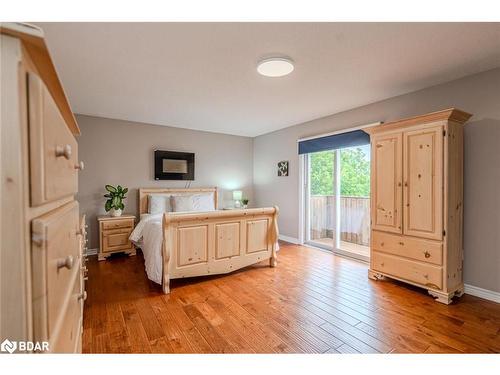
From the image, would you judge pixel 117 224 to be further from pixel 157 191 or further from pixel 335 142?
pixel 335 142

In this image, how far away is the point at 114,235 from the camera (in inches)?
154

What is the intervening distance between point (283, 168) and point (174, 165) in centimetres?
223

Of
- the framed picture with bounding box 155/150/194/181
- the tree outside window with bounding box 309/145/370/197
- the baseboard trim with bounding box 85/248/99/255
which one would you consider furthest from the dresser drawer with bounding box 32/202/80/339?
the framed picture with bounding box 155/150/194/181

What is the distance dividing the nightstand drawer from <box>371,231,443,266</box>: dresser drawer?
12.1ft

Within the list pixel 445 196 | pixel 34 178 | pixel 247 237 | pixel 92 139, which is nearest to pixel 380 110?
pixel 445 196

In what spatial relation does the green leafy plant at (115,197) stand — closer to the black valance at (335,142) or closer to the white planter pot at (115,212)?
the white planter pot at (115,212)

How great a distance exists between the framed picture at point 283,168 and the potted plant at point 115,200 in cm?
298

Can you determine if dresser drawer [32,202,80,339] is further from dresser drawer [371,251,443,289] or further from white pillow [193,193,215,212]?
white pillow [193,193,215,212]

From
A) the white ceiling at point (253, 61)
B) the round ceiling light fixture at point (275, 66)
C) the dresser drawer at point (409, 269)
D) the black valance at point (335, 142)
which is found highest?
the white ceiling at point (253, 61)

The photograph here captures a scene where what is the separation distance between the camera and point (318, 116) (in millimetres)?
4215

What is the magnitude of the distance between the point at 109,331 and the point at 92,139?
3.34 metres

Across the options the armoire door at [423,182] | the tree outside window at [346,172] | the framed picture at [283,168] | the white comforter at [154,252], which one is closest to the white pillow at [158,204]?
the white comforter at [154,252]

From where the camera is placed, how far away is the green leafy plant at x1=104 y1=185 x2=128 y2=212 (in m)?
4.05

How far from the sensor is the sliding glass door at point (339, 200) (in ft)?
12.6
